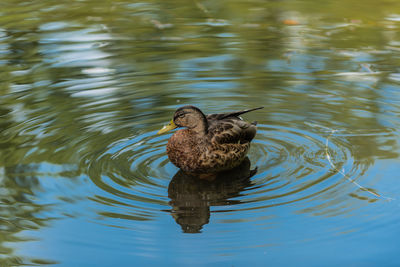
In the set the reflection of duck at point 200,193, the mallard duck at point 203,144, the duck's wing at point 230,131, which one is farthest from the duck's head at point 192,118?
the reflection of duck at point 200,193

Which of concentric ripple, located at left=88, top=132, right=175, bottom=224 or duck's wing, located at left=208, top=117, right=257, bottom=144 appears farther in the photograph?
duck's wing, located at left=208, top=117, right=257, bottom=144

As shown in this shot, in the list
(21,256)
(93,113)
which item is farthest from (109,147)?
(21,256)

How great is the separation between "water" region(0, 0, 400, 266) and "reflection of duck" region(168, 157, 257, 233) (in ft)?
0.07

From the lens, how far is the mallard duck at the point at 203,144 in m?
5.19

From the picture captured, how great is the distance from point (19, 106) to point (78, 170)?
1983 millimetres

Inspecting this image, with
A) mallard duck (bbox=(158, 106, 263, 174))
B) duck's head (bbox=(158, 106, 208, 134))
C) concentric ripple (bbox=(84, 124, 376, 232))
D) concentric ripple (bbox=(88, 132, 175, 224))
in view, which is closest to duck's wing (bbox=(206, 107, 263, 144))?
mallard duck (bbox=(158, 106, 263, 174))

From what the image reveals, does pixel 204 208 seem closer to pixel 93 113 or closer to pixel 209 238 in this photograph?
pixel 209 238

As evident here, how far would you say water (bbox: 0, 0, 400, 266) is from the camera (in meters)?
4.06

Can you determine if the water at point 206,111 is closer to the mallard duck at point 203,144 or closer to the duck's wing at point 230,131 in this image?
the mallard duck at point 203,144

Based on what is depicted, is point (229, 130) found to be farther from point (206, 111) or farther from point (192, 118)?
point (206, 111)

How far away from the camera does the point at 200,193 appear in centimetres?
490

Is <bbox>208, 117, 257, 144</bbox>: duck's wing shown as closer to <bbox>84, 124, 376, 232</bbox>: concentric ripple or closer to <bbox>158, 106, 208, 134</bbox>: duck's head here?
<bbox>158, 106, 208, 134</bbox>: duck's head

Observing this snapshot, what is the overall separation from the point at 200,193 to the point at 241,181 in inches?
16.5

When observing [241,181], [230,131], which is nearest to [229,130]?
[230,131]
